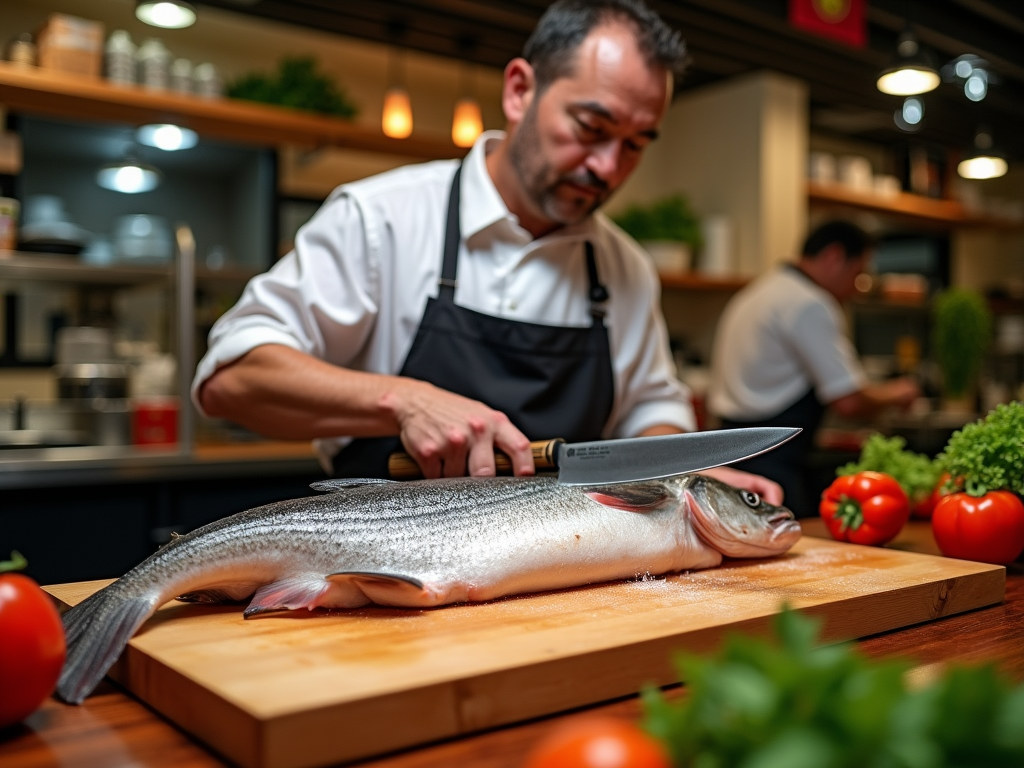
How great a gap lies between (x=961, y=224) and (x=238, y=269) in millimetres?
6116

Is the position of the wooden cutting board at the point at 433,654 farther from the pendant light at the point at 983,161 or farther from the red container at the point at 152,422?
the pendant light at the point at 983,161

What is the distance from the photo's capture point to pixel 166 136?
15.1 ft

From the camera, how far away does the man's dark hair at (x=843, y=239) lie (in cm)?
459

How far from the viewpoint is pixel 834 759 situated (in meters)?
0.52

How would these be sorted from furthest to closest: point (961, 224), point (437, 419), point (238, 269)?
1. point (961, 224)
2. point (238, 269)
3. point (437, 419)

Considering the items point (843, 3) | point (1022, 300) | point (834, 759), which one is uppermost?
point (843, 3)

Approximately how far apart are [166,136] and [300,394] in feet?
10.8

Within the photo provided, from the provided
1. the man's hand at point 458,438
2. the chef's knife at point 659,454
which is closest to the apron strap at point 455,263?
the man's hand at point 458,438

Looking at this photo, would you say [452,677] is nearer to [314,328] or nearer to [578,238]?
[314,328]

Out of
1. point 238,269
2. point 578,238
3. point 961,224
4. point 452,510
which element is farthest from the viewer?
point 961,224

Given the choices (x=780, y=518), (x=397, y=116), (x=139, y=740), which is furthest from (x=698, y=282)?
(x=139, y=740)

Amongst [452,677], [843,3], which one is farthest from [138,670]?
[843,3]

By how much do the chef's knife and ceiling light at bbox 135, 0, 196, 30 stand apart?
313cm

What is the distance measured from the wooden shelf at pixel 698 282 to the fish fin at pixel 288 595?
490cm
